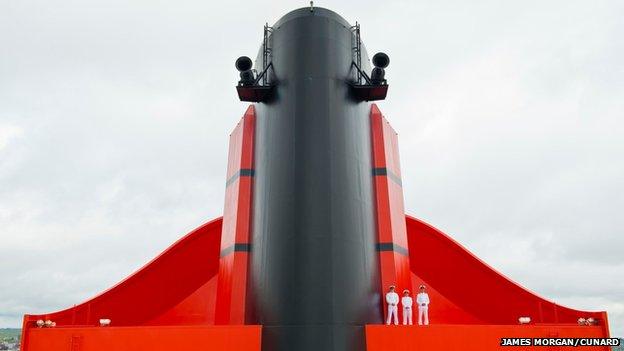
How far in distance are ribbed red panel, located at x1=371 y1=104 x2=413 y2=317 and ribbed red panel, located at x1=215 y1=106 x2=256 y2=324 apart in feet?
8.84

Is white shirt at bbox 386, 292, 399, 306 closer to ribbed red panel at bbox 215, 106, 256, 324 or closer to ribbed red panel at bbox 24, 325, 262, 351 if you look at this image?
ribbed red panel at bbox 24, 325, 262, 351

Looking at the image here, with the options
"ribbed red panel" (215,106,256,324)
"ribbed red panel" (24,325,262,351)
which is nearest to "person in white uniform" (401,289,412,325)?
"ribbed red panel" (24,325,262,351)

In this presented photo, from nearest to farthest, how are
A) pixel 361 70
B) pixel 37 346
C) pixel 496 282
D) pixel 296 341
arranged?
pixel 296 341 → pixel 37 346 → pixel 361 70 → pixel 496 282

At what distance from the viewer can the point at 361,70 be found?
11789 millimetres

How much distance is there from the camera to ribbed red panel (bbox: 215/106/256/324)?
10.8 m

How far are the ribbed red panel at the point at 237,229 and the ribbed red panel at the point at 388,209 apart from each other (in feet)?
8.84

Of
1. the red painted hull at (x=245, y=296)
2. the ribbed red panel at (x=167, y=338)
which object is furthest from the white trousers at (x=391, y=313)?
the ribbed red panel at (x=167, y=338)

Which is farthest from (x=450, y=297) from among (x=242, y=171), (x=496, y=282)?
(x=242, y=171)

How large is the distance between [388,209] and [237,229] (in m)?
3.15

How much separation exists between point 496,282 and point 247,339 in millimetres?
7810

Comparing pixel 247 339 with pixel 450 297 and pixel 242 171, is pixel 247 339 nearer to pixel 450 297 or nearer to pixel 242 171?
pixel 242 171

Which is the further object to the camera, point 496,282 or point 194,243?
point 194,243

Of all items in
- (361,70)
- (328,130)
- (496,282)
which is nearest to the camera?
(328,130)

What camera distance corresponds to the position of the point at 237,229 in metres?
11.4
